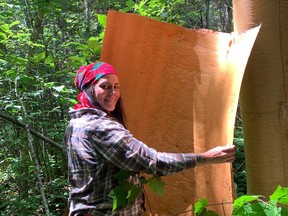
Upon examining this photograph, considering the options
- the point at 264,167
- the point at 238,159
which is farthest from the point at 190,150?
the point at 238,159

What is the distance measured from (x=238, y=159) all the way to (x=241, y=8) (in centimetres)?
371

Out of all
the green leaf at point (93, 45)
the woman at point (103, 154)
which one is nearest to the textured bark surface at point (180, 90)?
the woman at point (103, 154)

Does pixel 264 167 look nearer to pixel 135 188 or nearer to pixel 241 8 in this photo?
pixel 135 188

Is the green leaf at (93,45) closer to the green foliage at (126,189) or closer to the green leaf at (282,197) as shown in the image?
the green foliage at (126,189)

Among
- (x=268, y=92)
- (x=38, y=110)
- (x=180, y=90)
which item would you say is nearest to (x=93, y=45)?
(x=180, y=90)

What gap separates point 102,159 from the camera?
1538mm

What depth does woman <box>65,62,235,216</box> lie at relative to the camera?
144 centimetres

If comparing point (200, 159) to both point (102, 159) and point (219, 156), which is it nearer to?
point (219, 156)

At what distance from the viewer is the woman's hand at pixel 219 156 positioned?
1.42m

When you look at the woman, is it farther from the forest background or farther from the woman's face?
the forest background

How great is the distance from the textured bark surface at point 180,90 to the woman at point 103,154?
203 millimetres

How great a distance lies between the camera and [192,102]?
1.75 meters

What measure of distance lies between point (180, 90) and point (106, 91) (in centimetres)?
42

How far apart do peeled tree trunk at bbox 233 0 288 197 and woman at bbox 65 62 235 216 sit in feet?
0.60
